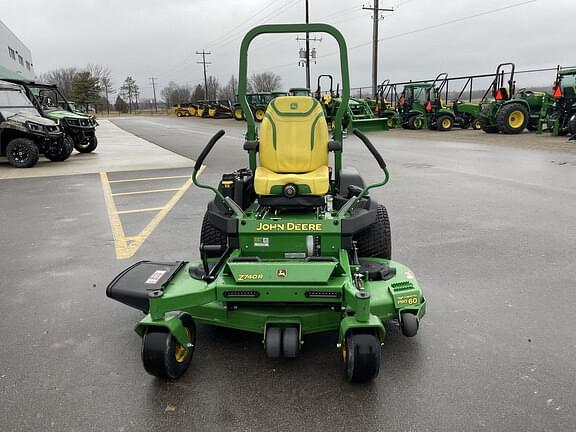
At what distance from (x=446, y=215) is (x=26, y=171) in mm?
9538

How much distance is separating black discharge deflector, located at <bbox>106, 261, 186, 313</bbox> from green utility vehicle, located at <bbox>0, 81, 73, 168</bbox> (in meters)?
9.54

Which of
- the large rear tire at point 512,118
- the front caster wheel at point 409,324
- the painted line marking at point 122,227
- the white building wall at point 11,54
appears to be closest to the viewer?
the front caster wheel at point 409,324

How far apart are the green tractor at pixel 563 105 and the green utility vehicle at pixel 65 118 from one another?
15.1 meters

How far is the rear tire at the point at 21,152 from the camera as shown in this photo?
38.2 feet

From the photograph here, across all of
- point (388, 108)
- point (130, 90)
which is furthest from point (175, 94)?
point (388, 108)

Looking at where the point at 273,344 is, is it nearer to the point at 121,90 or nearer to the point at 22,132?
the point at 22,132

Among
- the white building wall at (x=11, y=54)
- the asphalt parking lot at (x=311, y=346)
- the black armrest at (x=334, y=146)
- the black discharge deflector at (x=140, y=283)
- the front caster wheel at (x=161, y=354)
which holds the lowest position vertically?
the asphalt parking lot at (x=311, y=346)

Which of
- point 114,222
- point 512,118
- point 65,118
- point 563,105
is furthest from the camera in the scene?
point 512,118

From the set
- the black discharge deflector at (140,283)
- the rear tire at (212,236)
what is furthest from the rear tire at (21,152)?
the black discharge deflector at (140,283)

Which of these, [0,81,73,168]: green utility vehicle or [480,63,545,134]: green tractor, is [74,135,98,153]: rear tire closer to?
[0,81,73,168]: green utility vehicle

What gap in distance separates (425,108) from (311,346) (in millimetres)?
21124

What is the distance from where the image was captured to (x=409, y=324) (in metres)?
2.89

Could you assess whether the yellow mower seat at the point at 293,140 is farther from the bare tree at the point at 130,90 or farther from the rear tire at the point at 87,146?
the bare tree at the point at 130,90

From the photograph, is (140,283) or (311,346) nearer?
(311,346)
